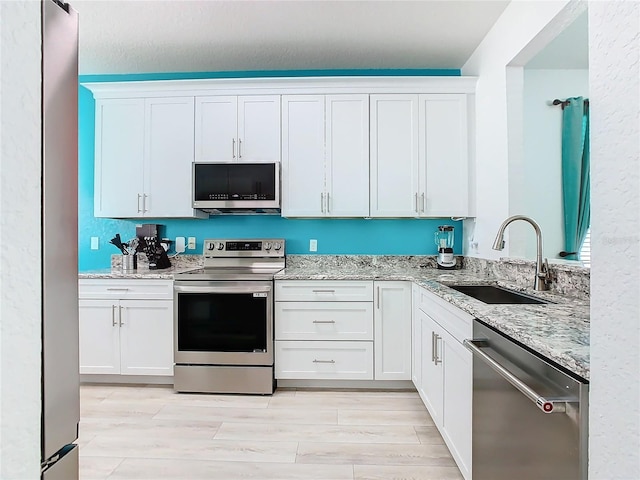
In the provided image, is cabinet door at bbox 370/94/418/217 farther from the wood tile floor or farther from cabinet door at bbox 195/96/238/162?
the wood tile floor

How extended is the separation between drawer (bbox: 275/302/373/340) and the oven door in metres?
0.11

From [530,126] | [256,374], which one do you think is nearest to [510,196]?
[530,126]

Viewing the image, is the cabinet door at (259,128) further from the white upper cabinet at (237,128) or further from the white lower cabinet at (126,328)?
the white lower cabinet at (126,328)

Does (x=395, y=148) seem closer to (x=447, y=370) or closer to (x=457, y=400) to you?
(x=447, y=370)

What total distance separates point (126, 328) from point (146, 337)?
17 cm

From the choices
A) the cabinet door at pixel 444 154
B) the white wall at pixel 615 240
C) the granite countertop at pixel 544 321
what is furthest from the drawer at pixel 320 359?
the white wall at pixel 615 240

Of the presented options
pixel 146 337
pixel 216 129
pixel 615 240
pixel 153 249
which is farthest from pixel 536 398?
pixel 153 249

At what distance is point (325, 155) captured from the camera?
10.2ft

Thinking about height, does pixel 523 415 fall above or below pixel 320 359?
above

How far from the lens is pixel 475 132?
3.08 m

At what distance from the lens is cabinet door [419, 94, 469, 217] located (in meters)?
3.09

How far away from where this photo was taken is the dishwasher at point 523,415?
0.90 m
